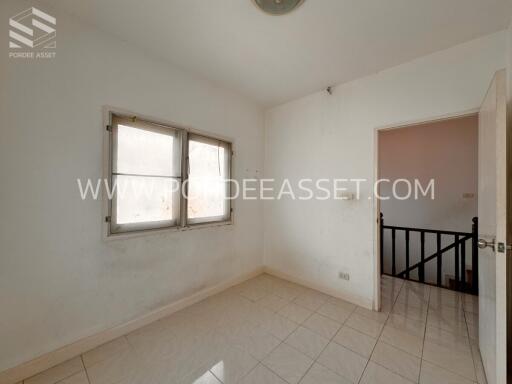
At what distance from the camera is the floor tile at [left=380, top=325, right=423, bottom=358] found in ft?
5.77

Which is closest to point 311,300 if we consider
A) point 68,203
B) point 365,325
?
point 365,325

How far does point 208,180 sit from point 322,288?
219 centimetres

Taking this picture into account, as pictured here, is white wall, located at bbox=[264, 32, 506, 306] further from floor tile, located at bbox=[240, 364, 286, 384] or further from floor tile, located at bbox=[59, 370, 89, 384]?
floor tile, located at bbox=[59, 370, 89, 384]

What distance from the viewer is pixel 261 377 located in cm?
152

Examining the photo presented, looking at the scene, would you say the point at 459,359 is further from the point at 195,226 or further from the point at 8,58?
the point at 8,58

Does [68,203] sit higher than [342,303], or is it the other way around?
[68,203]

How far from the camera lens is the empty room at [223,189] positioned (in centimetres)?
150

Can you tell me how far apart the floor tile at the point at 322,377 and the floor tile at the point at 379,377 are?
0.15 m

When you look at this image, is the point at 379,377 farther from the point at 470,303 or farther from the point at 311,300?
the point at 470,303

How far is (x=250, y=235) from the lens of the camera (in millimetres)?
3303

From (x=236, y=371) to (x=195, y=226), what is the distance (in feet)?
4.92

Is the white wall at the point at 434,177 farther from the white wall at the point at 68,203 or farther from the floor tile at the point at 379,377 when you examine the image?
the white wall at the point at 68,203

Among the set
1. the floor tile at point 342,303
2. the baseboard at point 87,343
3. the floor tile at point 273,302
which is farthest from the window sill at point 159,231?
the floor tile at point 342,303

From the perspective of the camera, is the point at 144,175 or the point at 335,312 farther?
the point at 335,312
